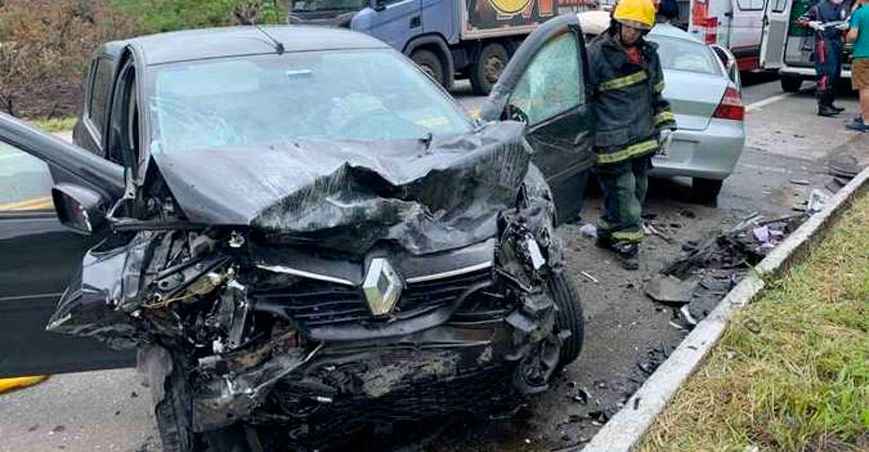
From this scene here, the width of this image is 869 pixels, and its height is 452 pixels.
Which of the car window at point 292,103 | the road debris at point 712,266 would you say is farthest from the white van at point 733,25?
the car window at point 292,103

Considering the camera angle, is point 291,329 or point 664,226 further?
point 664,226

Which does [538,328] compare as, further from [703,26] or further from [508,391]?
[703,26]

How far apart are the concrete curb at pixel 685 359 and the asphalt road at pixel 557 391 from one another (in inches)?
16.7

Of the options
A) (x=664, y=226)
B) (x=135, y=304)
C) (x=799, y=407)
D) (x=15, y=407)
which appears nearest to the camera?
(x=135, y=304)

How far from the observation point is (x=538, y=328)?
2.75 m

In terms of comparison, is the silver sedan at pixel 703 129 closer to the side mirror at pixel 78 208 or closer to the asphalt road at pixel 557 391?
the asphalt road at pixel 557 391

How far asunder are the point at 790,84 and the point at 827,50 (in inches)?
106

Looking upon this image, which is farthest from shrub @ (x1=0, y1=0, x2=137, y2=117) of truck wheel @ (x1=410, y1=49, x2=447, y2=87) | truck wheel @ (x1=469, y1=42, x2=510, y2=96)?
truck wheel @ (x1=469, y1=42, x2=510, y2=96)

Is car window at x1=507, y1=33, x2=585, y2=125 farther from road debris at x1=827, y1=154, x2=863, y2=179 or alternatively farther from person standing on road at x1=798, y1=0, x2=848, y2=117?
person standing on road at x1=798, y1=0, x2=848, y2=117

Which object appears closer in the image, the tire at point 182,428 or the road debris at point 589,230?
the tire at point 182,428

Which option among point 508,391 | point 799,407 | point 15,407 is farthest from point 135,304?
point 799,407

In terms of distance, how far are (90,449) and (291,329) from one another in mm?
1429

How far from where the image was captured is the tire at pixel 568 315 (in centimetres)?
346

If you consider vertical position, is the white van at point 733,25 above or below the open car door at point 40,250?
below
